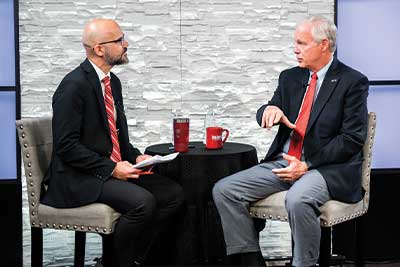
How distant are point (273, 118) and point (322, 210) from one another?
494mm

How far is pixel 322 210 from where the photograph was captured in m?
3.49

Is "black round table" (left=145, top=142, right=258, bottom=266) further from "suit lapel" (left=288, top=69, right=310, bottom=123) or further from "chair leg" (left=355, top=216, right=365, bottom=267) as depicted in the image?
"chair leg" (left=355, top=216, right=365, bottom=267)

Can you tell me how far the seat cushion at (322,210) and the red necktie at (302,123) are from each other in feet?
0.73

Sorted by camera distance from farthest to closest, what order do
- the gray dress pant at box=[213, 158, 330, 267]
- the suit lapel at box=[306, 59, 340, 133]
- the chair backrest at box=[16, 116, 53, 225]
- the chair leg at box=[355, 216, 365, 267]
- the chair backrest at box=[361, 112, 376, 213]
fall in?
the chair leg at box=[355, 216, 365, 267]
the chair backrest at box=[361, 112, 376, 213]
the suit lapel at box=[306, 59, 340, 133]
the chair backrest at box=[16, 116, 53, 225]
the gray dress pant at box=[213, 158, 330, 267]

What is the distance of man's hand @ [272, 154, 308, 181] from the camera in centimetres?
354

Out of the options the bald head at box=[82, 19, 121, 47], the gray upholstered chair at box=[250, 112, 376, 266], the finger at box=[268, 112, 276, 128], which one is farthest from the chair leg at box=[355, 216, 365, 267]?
the bald head at box=[82, 19, 121, 47]

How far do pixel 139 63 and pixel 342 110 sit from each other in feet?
4.31

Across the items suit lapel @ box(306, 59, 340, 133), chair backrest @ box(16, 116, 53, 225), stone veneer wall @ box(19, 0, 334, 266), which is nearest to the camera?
chair backrest @ box(16, 116, 53, 225)

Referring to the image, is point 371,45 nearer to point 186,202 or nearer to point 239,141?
point 239,141

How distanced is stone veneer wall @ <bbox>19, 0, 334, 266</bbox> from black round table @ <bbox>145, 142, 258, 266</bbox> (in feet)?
1.91

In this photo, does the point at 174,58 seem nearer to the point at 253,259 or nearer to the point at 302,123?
the point at 302,123

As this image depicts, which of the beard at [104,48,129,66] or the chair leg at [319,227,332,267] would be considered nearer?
the chair leg at [319,227,332,267]

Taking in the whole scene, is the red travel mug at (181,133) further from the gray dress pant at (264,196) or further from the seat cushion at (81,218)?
the seat cushion at (81,218)

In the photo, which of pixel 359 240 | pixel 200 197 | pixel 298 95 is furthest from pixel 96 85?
pixel 359 240
